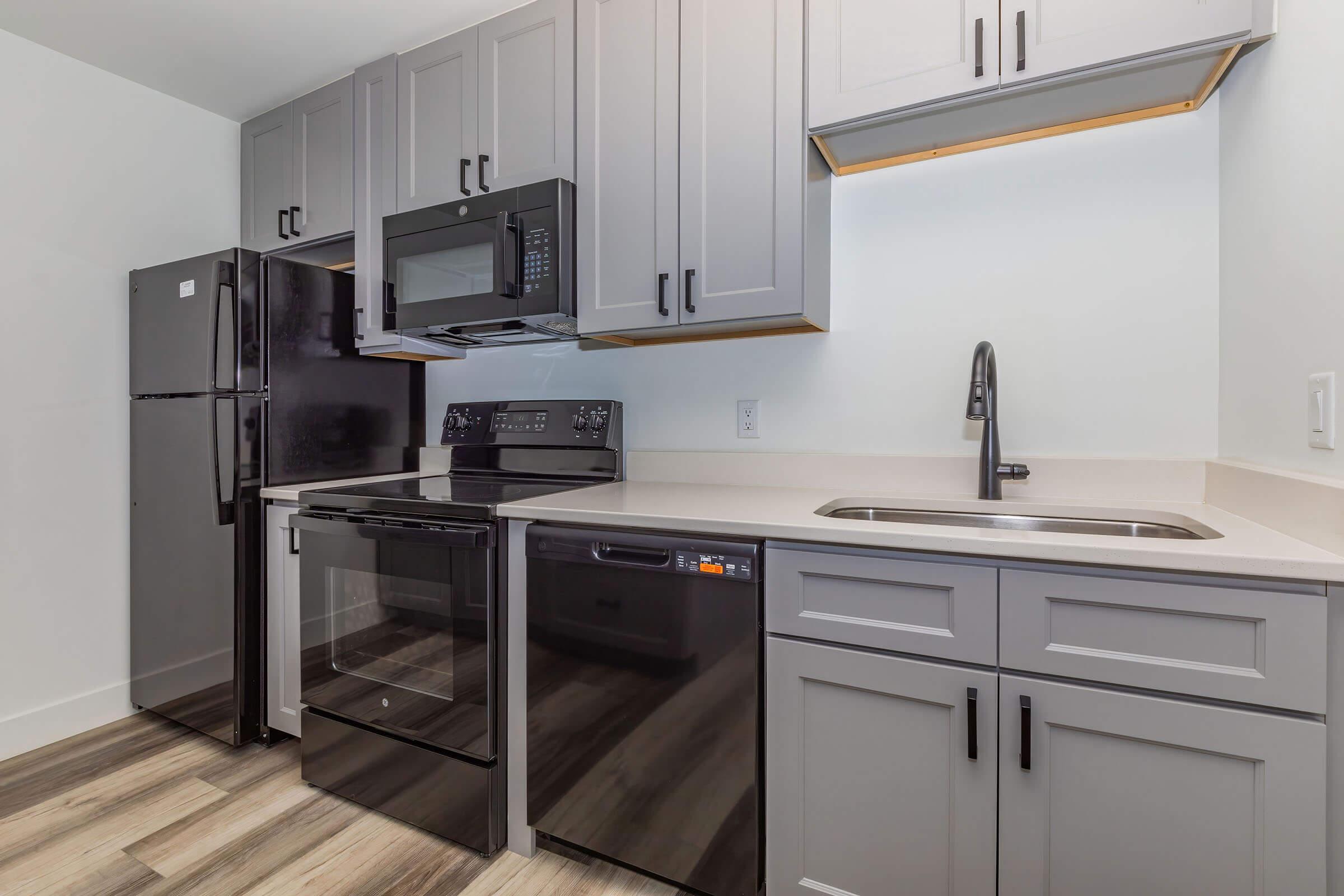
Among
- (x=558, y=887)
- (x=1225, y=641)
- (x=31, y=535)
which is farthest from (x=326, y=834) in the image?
(x=1225, y=641)

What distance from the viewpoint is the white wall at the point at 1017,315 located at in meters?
1.49

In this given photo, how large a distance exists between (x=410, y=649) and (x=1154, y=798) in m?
1.62

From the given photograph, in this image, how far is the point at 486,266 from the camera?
6.31 feet

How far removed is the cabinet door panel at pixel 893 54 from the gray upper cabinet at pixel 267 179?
6.95ft

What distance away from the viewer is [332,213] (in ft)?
7.61

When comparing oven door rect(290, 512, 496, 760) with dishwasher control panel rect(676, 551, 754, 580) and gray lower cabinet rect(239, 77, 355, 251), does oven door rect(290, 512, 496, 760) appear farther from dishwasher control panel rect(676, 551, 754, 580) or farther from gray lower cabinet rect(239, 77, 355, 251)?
gray lower cabinet rect(239, 77, 355, 251)

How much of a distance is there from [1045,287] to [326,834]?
240 centimetres

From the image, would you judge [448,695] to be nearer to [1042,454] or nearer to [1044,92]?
[1042,454]

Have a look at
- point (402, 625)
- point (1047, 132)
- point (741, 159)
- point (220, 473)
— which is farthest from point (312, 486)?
point (1047, 132)

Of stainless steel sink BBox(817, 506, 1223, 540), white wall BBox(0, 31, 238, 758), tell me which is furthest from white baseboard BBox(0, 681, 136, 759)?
stainless steel sink BBox(817, 506, 1223, 540)

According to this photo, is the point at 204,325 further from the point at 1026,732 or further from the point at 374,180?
the point at 1026,732

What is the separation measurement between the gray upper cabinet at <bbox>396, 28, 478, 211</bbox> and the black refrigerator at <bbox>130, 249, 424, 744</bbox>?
517 mm

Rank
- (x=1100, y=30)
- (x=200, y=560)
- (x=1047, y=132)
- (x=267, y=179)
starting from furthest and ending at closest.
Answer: (x=267, y=179), (x=200, y=560), (x=1047, y=132), (x=1100, y=30)

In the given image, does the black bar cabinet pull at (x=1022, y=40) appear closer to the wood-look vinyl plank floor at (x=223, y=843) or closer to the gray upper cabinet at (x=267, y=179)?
the wood-look vinyl plank floor at (x=223, y=843)
